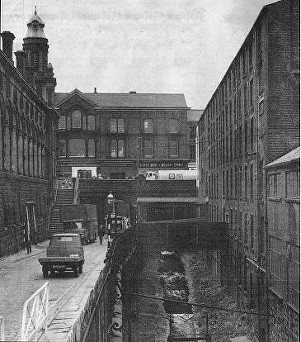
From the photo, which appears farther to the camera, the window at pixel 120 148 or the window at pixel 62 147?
the window at pixel 120 148

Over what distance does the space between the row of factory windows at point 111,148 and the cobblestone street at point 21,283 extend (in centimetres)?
3142

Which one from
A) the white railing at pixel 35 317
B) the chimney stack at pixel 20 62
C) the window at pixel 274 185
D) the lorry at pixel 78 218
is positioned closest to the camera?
the white railing at pixel 35 317

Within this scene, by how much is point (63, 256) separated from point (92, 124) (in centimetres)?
4385

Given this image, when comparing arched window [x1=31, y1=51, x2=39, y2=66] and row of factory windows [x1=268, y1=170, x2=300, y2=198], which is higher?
arched window [x1=31, y1=51, x2=39, y2=66]

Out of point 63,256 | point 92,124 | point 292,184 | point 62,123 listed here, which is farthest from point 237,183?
point 62,123

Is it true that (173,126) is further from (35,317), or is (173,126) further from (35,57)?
(35,317)

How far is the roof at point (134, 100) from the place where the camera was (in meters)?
66.9

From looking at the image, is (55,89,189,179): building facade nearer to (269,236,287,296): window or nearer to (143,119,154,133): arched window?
(143,119,154,133): arched window

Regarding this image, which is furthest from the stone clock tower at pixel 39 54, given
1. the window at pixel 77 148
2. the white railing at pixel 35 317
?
the white railing at pixel 35 317

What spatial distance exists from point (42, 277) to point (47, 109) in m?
25.9

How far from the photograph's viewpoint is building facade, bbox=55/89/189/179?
6400 centimetres

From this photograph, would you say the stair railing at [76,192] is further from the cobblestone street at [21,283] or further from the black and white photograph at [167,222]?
the cobblestone street at [21,283]

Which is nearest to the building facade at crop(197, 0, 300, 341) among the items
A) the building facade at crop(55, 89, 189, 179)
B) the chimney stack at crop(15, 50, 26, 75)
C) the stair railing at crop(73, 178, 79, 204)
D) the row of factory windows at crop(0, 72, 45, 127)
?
the row of factory windows at crop(0, 72, 45, 127)

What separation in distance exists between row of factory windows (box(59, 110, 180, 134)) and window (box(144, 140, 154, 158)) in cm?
125
